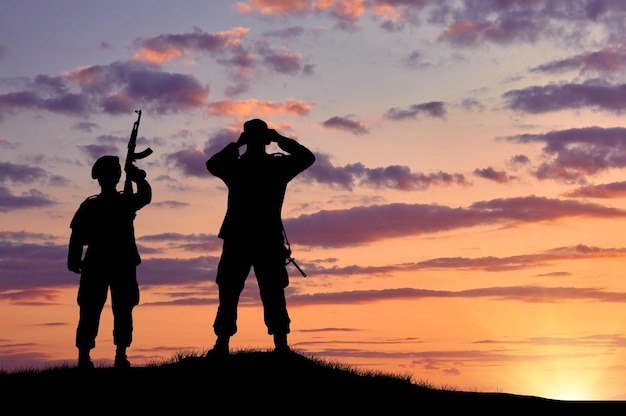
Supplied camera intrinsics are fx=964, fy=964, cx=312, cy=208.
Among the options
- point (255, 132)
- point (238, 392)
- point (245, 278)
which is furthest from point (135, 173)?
point (238, 392)

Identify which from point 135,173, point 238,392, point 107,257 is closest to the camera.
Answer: point 238,392

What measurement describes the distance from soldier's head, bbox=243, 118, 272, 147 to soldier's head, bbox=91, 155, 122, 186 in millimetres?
2641

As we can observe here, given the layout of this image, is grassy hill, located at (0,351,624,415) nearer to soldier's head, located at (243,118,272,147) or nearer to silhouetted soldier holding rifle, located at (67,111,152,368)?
silhouetted soldier holding rifle, located at (67,111,152,368)

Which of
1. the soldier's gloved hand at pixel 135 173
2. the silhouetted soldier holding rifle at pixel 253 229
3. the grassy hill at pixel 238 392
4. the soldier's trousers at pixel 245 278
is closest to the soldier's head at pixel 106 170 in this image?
the soldier's gloved hand at pixel 135 173

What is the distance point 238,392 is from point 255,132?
4207mm

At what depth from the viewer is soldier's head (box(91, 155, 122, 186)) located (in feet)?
55.4

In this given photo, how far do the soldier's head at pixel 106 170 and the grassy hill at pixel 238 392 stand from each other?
3.26m

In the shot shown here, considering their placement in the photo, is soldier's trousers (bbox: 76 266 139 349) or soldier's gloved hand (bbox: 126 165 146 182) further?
soldier's gloved hand (bbox: 126 165 146 182)

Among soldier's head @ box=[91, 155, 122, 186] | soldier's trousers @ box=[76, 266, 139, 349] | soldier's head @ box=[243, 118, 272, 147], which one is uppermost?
soldier's head @ box=[243, 118, 272, 147]

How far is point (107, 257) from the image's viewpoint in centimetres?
1670

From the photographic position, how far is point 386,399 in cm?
1508

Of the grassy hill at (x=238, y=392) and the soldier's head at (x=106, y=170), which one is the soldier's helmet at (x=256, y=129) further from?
the grassy hill at (x=238, y=392)

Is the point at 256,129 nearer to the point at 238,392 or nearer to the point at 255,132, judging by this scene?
the point at 255,132

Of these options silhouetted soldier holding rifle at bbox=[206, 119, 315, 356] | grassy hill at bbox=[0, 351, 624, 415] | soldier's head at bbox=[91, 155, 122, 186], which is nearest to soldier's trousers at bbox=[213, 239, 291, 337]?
silhouetted soldier holding rifle at bbox=[206, 119, 315, 356]
